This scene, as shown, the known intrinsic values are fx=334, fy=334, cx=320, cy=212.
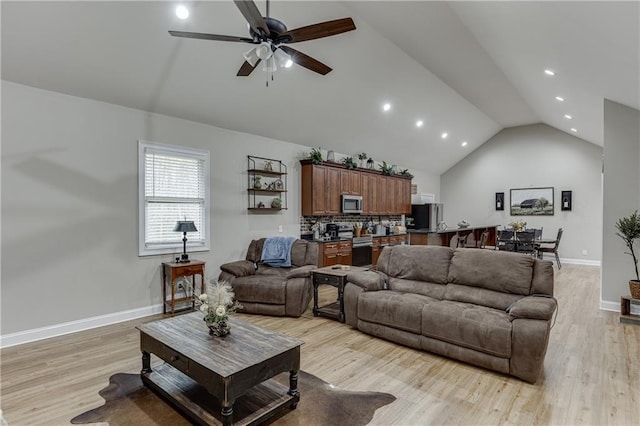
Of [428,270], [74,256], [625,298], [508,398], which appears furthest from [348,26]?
[625,298]

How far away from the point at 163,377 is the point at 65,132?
315 centimetres

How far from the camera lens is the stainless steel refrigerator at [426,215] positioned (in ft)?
32.0

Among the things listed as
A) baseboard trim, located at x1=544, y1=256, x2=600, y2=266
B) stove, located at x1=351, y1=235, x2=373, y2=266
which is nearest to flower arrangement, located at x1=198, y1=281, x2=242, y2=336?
stove, located at x1=351, y1=235, x2=373, y2=266

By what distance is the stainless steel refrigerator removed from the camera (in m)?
9.74

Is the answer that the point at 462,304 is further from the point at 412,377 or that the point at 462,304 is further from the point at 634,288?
the point at 634,288

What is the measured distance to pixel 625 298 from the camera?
4.44m

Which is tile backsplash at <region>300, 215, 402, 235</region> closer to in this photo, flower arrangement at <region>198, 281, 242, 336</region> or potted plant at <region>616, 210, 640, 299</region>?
flower arrangement at <region>198, 281, 242, 336</region>

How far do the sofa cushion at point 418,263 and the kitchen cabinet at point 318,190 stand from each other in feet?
8.32

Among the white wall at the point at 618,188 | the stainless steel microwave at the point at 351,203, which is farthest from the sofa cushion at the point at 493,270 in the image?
the stainless steel microwave at the point at 351,203

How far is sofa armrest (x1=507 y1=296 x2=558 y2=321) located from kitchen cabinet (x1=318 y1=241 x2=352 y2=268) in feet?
12.5

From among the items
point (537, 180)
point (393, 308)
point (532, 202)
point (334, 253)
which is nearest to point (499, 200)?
point (532, 202)

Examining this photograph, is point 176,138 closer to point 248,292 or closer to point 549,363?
point 248,292

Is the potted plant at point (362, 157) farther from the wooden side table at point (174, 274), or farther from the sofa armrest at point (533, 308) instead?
the sofa armrest at point (533, 308)

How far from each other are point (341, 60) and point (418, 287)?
346 centimetres
